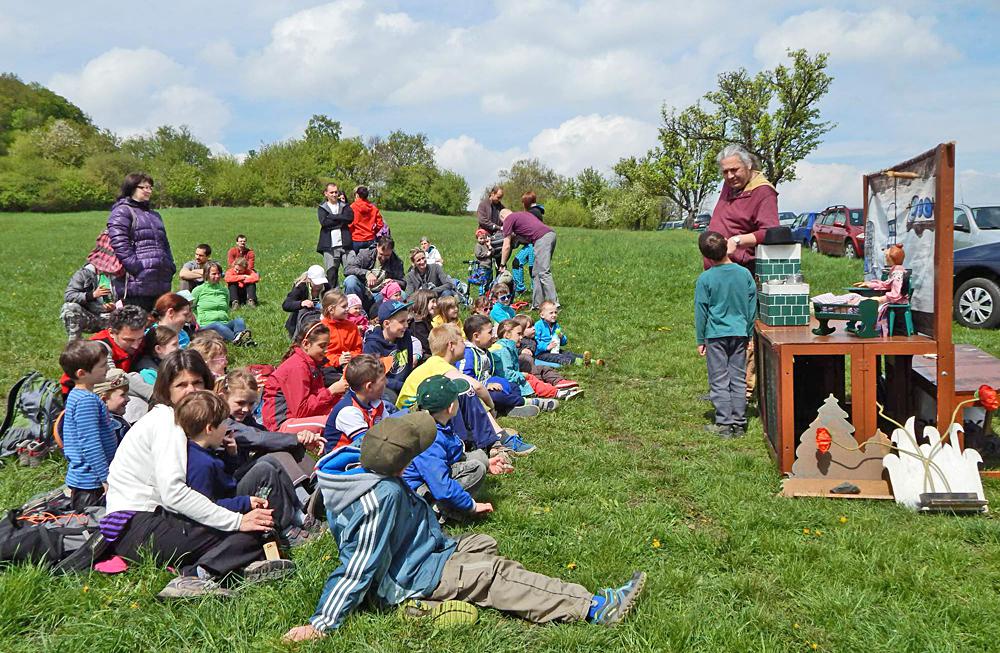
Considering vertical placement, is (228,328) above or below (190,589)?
above

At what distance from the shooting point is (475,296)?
1394 cm

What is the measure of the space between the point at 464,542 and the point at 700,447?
3.03 m

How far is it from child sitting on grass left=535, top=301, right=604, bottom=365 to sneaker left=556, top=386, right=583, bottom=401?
58.8 inches

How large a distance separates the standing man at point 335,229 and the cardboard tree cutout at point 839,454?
324 inches

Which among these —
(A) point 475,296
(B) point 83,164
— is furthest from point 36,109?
(A) point 475,296

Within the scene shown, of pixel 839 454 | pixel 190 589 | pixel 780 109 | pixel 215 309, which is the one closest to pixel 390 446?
pixel 190 589

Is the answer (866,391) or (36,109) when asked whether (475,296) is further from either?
(36,109)

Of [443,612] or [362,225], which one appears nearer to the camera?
[443,612]

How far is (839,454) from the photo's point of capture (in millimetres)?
4922

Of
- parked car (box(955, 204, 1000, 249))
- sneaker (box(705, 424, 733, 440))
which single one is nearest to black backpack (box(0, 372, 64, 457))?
sneaker (box(705, 424, 733, 440))

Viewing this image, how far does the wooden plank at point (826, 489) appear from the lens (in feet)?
15.7

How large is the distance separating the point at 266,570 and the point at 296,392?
2547mm

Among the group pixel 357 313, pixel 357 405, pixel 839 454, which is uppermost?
pixel 357 313

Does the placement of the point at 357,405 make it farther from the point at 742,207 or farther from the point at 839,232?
Result: the point at 839,232
